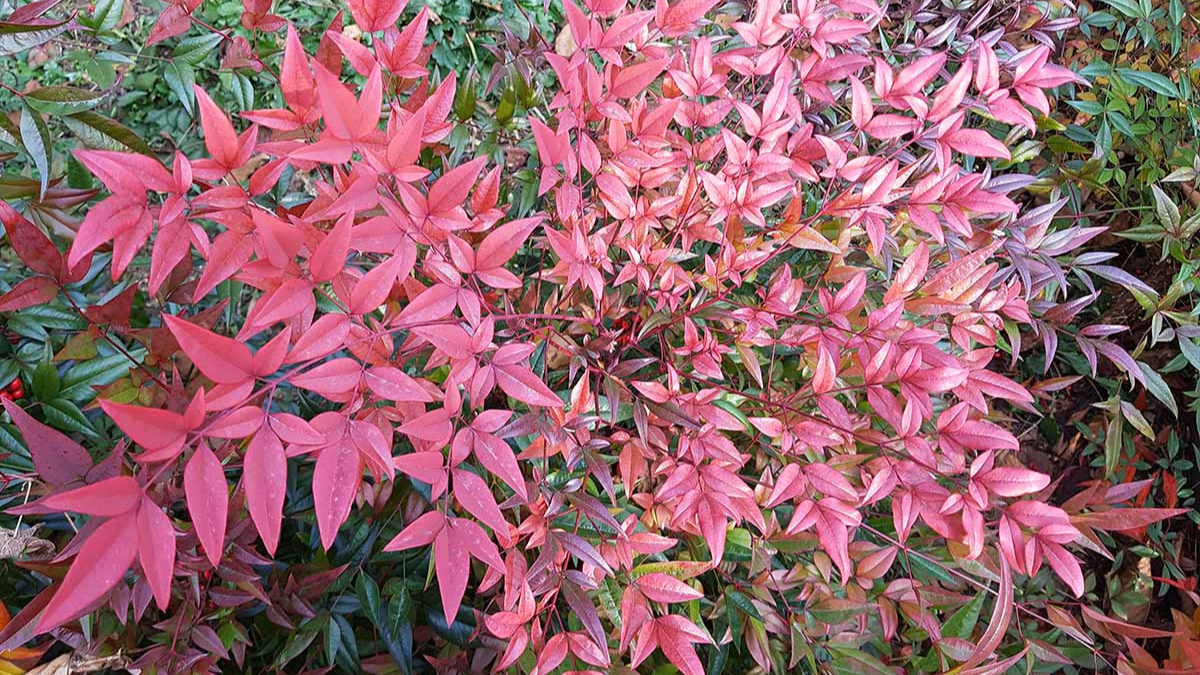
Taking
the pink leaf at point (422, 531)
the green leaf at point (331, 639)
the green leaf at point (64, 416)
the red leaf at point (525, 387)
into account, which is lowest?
the green leaf at point (331, 639)

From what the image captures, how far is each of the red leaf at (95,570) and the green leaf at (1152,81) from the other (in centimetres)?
198

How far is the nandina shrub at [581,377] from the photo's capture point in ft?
2.31

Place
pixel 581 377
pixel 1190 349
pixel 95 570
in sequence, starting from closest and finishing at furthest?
1. pixel 95 570
2. pixel 581 377
3. pixel 1190 349

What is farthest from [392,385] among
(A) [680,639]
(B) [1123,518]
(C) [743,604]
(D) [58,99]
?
(B) [1123,518]

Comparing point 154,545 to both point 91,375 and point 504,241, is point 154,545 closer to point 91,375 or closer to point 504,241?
point 504,241

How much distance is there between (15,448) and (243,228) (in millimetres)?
730

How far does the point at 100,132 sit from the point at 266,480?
28.7 inches

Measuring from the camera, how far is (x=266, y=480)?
60 centimetres

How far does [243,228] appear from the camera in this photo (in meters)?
0.82

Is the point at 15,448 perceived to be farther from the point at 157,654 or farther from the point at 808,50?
the point at 808,50

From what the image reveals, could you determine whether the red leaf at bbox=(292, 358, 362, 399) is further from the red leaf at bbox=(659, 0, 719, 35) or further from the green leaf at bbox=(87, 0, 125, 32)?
the green leaf at bbox=(87, 0, 125, 32)

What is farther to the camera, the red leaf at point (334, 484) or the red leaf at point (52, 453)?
the red leaf at point (52, 453)

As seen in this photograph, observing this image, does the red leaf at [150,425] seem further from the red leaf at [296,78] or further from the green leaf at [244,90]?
the green leaf at [244,90]

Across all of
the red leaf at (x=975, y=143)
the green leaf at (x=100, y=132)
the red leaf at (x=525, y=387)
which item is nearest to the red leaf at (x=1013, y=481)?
the red leaf at (x=975, y=143)
